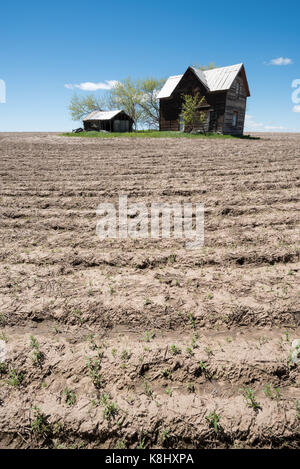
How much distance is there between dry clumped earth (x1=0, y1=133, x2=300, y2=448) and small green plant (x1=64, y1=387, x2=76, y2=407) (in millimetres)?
14

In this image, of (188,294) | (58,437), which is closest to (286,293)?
(188,294)

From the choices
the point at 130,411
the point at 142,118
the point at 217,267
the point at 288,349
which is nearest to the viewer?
the point at 130,411

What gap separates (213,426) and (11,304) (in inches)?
101

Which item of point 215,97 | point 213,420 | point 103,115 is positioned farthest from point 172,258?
point 103,115

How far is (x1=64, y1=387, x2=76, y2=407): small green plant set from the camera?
2.20 meters

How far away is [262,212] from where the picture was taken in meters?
5.36

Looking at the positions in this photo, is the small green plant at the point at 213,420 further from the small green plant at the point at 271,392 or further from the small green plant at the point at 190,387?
the small green plant at the point at 271,392

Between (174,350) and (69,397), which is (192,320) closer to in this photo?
Result: (174,350)

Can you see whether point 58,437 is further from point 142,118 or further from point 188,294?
point 142,118

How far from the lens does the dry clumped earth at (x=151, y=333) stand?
6.70ft

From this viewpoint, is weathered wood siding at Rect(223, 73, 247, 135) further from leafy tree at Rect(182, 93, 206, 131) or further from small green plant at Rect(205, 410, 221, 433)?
small green plant at Rect(205, 410, 221, 433)

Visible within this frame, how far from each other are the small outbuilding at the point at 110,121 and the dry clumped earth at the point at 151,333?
107 ft

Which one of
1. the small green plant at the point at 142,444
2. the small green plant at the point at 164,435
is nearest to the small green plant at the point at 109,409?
the small green plant at the point at 142,444

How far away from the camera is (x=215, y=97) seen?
74.8 feet
